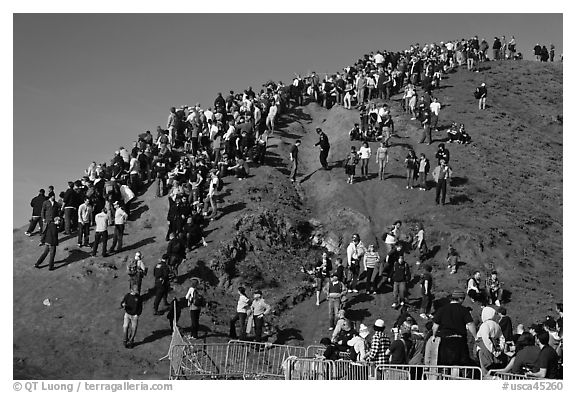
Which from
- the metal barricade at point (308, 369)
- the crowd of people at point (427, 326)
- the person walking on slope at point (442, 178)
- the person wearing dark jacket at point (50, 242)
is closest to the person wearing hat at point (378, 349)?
the crowd of people at point (427, 326)

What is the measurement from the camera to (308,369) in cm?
1555

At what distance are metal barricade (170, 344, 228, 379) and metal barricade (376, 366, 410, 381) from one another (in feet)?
17.4

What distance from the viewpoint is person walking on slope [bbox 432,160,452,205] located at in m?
29.0

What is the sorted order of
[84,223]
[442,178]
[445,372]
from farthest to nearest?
[442,178] → [84,223] → [445,372]

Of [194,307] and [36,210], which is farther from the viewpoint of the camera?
[36,210]

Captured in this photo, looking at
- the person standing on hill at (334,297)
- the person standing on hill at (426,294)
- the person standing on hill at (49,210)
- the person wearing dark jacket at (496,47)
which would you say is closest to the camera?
the person standing on hill at (334,297)

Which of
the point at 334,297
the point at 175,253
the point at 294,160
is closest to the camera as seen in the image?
the point at 334,297

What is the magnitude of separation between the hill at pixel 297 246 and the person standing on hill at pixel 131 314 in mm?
408

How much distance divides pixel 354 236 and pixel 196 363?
8.70 meters

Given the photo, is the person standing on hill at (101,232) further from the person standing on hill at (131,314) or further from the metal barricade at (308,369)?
the metal barricade at (308,369)

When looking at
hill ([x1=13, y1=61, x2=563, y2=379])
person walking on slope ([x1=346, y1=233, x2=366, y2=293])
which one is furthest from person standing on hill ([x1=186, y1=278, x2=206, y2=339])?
person walking on slope ([x1=346, y1=233, x2=366, y2=293])

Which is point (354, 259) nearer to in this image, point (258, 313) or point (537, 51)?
point (258, 313)

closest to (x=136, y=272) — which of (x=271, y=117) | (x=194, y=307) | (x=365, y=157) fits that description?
(x=194, y=307)

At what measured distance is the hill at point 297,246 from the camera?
858 inches
